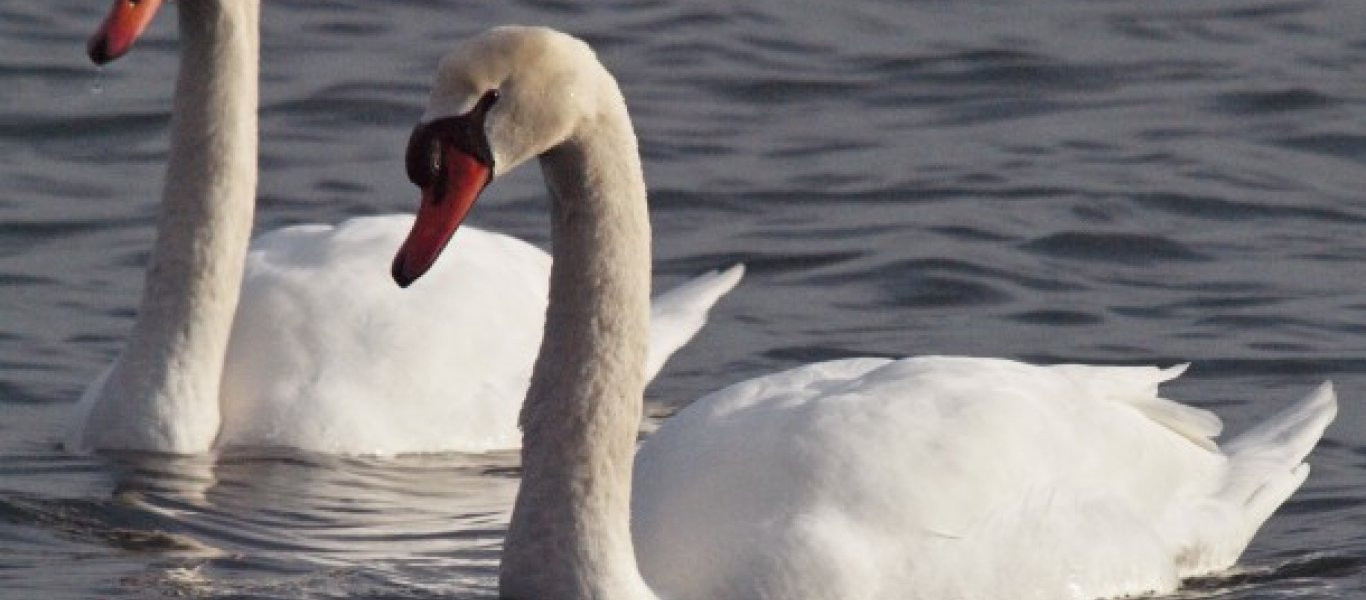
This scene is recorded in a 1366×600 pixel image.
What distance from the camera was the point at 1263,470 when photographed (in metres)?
8.16

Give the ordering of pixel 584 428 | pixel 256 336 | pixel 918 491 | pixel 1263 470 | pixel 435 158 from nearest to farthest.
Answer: pixel 435 158 → pixel 584 428 → pixel 918 491 → pixel 1263 470 → pixel 256 336

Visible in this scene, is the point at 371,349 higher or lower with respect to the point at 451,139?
lower

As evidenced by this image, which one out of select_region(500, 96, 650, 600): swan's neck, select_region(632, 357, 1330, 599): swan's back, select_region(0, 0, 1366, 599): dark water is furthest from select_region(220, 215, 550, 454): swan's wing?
select_region(500, 96, 650, 600): swan's neck

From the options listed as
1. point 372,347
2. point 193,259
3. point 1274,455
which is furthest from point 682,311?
point 1274,455

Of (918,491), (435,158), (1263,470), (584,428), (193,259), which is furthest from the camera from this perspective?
(193,259)

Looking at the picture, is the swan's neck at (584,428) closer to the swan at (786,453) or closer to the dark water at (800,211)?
the swan at (786,453)

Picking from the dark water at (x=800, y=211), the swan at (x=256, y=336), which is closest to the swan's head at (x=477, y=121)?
the dark water at (x=800, y=211)

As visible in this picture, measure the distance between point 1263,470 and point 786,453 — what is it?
5.34 feet

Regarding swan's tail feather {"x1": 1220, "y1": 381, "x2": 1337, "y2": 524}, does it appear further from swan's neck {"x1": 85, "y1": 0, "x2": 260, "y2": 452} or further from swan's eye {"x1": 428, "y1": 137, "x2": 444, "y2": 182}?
swan's neck {"x1": 85, "y1": 0, "x2": 260, "y2": 452}

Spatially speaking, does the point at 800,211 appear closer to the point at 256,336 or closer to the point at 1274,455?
the point at 256,336

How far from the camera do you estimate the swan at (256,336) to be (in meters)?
8.95

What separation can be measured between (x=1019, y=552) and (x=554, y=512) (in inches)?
48.2

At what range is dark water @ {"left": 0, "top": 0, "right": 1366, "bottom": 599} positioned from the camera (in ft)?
27.3

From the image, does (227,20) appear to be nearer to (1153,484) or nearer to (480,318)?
(480,318)
